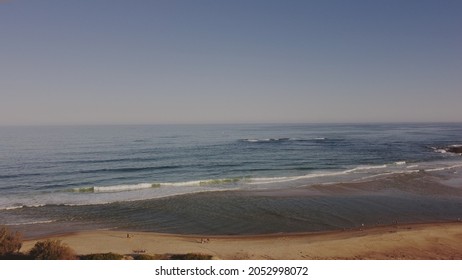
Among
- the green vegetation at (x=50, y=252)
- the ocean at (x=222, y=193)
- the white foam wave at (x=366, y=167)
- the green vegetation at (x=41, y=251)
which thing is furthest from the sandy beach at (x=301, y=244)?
the white foam wave at (x=366, y=167)

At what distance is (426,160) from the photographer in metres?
33.8

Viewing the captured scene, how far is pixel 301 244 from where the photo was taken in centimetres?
1159

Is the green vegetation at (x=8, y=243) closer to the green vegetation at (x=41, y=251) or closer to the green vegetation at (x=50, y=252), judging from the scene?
the green vegetation at (x=41, y=251)

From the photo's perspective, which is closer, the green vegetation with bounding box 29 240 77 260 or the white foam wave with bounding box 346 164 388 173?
the green vegetation with bounding box 29 240 77 260

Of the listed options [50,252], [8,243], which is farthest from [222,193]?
[50,252]

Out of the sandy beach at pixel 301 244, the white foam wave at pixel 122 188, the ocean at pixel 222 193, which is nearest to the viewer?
the sandy beach at pixel 301 244

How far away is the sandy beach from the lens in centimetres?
1049

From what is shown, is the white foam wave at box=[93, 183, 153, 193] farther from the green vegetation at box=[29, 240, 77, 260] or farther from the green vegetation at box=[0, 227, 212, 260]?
the green vegetation at box=[29, 240, 77, 260]

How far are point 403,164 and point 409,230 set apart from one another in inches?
785

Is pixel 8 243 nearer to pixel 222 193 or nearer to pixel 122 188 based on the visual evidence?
pixel 222 193

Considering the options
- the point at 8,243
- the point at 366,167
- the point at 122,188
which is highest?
the point at 8,243

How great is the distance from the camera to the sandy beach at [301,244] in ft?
34.4

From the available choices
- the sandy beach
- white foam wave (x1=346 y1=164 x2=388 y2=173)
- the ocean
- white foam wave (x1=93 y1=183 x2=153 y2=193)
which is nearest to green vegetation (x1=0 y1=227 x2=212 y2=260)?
the sandy beach
